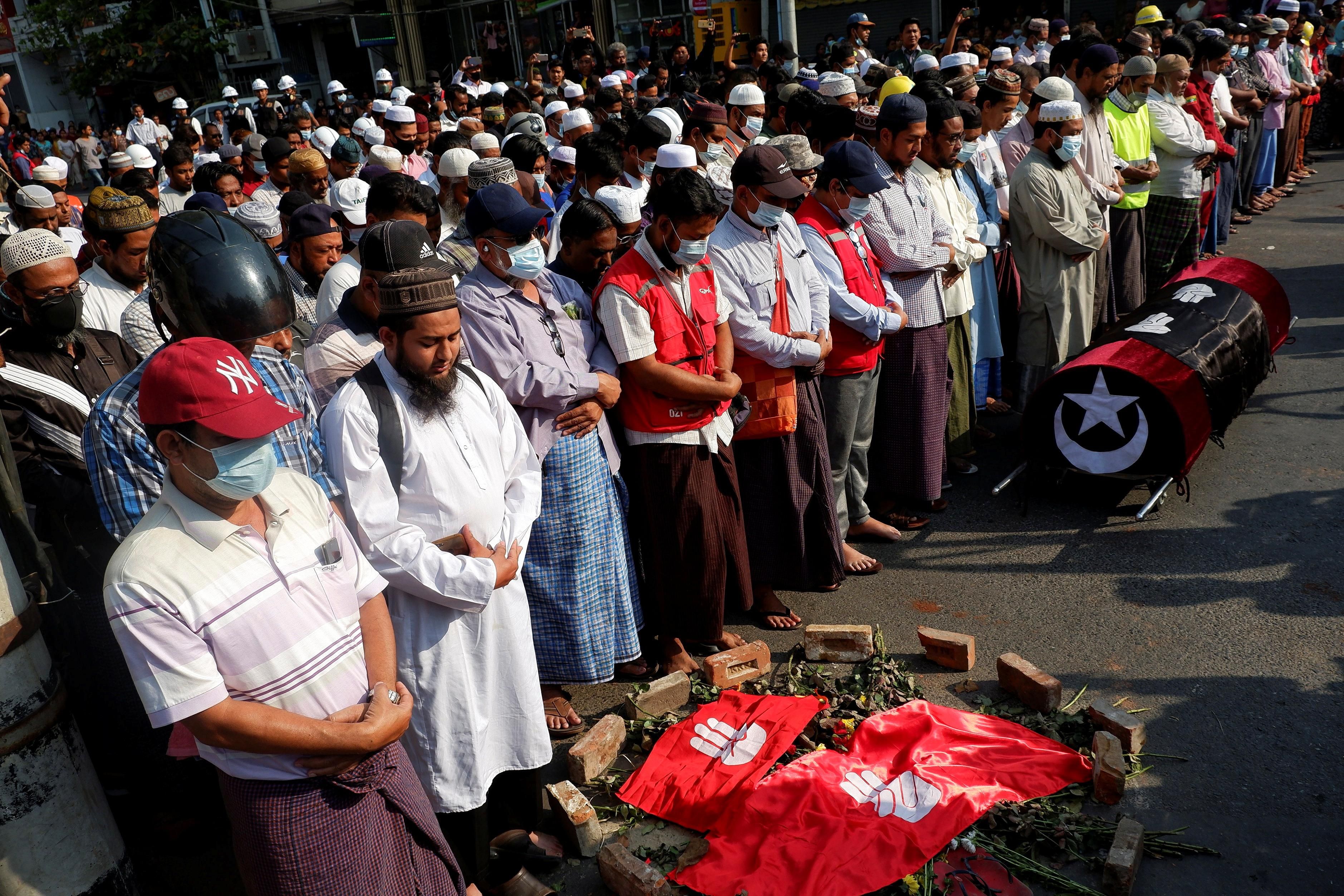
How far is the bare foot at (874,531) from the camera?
5.51m

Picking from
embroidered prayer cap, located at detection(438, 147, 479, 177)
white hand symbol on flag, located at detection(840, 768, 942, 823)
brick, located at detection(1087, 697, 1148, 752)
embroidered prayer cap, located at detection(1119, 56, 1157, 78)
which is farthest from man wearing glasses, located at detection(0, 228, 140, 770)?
embroidered prayer cap, located at detection(1119, 56, 1157, 78)

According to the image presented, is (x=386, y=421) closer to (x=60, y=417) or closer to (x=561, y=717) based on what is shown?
(x=60, y=417)


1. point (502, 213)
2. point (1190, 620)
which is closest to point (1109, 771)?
point (1190, 620)

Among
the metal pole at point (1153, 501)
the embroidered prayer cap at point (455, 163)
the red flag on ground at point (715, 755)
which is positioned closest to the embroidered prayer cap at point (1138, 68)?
the metal pole at point (1153, 501)

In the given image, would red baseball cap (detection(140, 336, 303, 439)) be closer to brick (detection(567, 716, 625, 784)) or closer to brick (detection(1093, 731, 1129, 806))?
brick (detection(567, 716, 625, 784))

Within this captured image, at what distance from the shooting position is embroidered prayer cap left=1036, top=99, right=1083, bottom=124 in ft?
19.9

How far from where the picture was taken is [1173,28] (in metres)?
15.2

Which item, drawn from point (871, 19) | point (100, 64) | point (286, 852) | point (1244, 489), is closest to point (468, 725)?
point (286, 852)

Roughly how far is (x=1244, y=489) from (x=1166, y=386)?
106 centimetres

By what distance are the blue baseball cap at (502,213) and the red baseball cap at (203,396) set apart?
5.12ft

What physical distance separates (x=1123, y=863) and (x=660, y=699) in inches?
68.4

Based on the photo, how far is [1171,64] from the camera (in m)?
8.21

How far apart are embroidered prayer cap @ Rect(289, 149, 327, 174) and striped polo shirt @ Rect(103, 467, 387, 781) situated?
15.6 feet

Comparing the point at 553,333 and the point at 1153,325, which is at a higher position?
the point at 553,333
